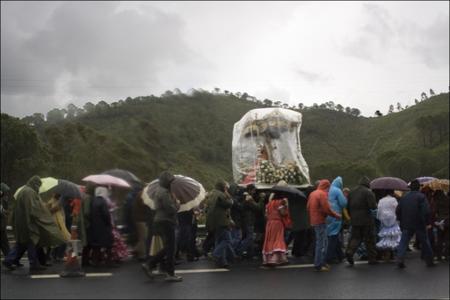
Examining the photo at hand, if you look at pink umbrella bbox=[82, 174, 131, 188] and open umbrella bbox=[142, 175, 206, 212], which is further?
open umbrella bbox=[142, 175, 206, 212]

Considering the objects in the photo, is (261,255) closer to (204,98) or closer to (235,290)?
(235,290)

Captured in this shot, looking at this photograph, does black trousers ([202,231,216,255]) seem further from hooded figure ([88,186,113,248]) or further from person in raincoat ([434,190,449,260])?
person in raincoat ([434,190,449,260])

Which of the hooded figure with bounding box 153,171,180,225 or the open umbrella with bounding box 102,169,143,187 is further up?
the open umbrella with bounding box 102,169,143,187

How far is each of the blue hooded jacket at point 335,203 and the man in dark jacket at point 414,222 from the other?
117cm

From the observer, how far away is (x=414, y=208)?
10.7m

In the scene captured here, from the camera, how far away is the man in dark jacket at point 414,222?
10.7 metres

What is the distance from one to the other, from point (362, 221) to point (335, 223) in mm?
536

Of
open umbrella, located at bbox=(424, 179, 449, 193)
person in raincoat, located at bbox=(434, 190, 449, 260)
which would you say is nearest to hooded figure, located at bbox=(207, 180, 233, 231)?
person in raincoat, located at bbox=(434, 190, 449, 260)

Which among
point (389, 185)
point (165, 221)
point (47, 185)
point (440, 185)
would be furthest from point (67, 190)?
point (440, 185)

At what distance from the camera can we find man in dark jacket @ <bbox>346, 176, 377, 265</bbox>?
11.0 metres

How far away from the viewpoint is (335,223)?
11.2 m

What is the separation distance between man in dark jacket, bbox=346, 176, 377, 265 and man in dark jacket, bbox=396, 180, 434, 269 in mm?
599

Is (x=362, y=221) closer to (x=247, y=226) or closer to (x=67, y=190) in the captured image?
(x=247, y=226)

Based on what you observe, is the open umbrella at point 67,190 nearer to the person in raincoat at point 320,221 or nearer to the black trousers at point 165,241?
the black trousers at point 165,241
